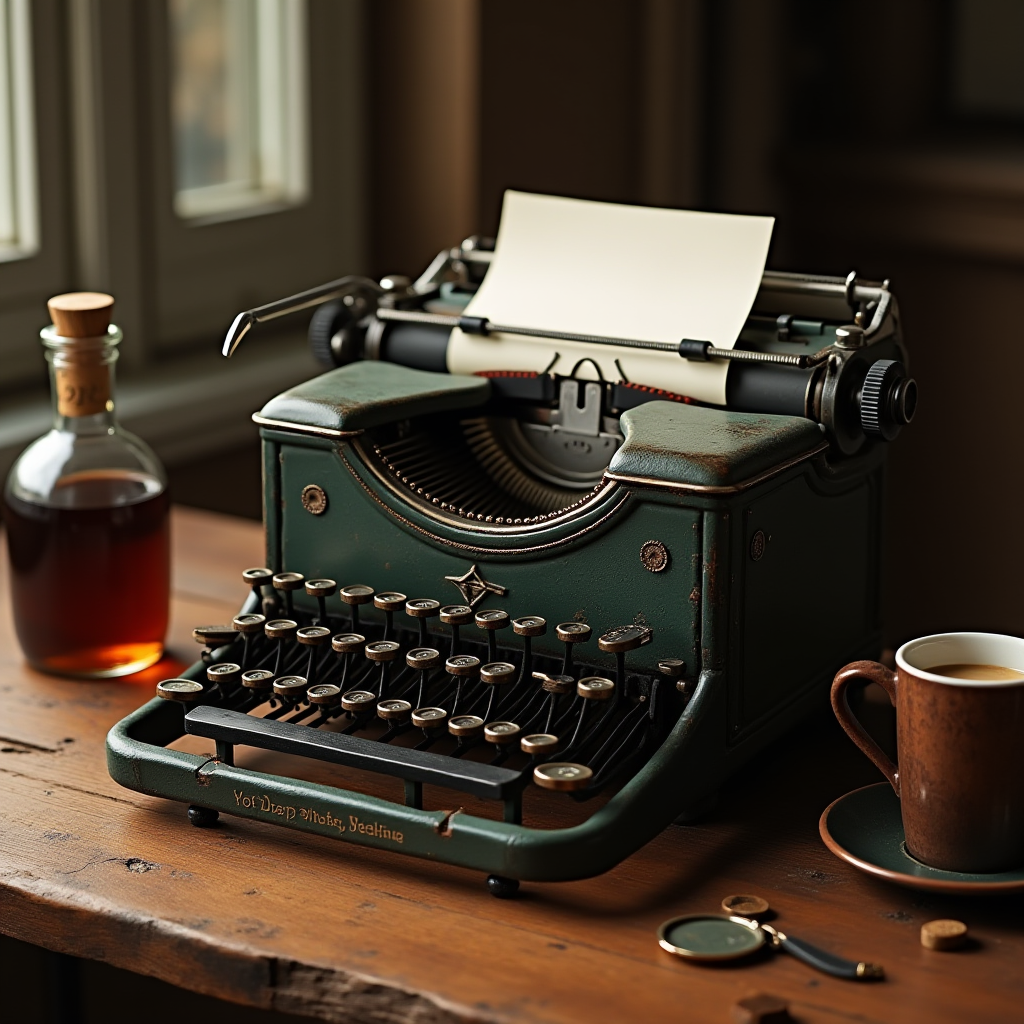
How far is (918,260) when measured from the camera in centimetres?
340

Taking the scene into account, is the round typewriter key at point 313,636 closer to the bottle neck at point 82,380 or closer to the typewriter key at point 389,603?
the typewriter key at point 389,603

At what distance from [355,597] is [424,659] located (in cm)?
12

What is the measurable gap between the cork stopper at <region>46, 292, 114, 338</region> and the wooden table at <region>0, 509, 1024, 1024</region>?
17.2 inches

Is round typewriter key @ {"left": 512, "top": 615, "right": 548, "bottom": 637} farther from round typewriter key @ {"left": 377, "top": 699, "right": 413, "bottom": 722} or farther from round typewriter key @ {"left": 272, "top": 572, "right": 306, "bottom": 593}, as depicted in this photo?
round typewriter key @ {"left": 272, "top": 572, "right": 306, "bottom": 593}

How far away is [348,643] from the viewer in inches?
56.7

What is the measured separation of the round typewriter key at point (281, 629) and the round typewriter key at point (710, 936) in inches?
18.5

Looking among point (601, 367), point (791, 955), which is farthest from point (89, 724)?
point (791, 955)

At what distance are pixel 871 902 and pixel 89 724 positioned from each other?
766mm

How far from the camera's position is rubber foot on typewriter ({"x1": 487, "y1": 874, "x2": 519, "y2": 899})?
4.03ft

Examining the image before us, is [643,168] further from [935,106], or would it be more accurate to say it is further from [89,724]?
[89,724]

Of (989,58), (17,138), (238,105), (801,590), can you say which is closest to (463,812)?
(801,590)

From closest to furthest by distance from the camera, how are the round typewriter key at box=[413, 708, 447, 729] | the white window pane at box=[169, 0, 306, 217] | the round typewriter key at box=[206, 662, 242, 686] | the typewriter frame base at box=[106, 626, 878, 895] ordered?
1. the typewriter frame base at box=[106, 626, 878, 895]
2. the round typewriter key at box=[413, 708, 447, 729]
3. the round typewriter key at box=[206, 662, 242, 686]
4. the white window pane at box=[169, 0, 306, 217]

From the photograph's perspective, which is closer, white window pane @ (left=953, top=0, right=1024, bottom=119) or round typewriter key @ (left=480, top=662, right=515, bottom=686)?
round typewriter key @ (left=480, top=662, right=515, bottom=686)

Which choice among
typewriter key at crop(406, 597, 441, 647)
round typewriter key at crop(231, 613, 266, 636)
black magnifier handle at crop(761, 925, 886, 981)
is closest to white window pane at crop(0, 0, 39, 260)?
round typewriter key at crop(231, 613, 266, 636)
